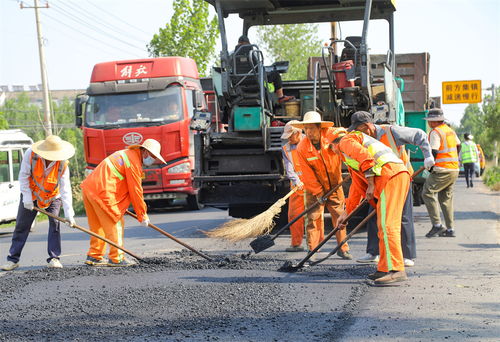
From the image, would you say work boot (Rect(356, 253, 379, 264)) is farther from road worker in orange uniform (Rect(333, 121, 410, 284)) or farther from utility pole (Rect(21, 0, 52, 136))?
utility pole (Rect(21, 0, 52, 136))

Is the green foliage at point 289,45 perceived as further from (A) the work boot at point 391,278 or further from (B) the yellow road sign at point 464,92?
(A) the work boot at point 391,278

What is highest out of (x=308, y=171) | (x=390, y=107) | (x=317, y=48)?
(x=317, y=48)

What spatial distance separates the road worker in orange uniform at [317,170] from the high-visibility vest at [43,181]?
2.81m

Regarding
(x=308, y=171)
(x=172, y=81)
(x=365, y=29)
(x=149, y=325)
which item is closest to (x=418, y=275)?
(x=308, y=171)

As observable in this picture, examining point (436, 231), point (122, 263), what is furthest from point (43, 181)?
point (436, 231)

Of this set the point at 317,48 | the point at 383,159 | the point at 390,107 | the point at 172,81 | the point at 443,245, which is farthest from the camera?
the point at 317,48

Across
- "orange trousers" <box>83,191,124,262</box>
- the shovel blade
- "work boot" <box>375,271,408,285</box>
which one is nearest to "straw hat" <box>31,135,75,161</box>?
"orange trousers" <box>83,191,124,262</box>

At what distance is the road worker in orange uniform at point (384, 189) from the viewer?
6.45 metres

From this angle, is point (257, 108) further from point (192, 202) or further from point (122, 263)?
point (192, 202)

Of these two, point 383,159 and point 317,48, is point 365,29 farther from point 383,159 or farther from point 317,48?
point 317,48

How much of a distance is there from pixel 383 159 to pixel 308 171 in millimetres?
1994

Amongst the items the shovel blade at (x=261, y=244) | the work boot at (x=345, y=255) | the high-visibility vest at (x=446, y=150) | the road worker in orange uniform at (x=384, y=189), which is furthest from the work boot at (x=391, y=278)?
the high-visibility vest at (x=446, y=150)

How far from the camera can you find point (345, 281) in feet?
22.1

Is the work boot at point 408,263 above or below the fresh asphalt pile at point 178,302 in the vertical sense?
below
